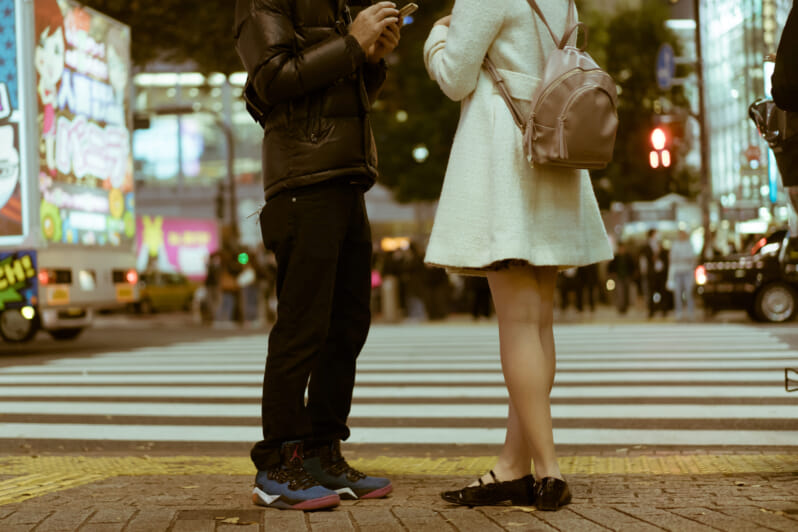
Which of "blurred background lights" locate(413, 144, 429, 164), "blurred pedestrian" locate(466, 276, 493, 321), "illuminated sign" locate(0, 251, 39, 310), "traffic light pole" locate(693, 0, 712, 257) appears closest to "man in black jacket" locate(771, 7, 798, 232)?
"illuminated sign" locate(0, 251, 39, 310)

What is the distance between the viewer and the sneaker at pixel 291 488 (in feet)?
11.3

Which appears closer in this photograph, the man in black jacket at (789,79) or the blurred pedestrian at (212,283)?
the man in black jacket at (789,79)

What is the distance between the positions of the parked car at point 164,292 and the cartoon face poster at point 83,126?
19.2m

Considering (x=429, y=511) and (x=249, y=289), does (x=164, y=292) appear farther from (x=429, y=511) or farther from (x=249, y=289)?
(x=429, y=511)

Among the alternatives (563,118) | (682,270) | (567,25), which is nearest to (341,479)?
(563,118)

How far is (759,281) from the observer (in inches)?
668

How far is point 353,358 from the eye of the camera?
385 cm

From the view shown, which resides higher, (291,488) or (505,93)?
(505,93)

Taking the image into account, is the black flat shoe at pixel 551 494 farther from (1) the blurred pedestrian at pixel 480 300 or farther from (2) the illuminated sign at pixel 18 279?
(1) the blurred pedestrian at pixel 480 300

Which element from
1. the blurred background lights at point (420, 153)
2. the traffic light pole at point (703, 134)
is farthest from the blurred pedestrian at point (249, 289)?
the blurred background lights at point (420, 153)

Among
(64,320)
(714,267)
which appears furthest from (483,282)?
(64,320)

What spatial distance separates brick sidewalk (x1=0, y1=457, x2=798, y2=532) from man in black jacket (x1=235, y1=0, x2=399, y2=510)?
0.18 metres

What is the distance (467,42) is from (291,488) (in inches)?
60.7

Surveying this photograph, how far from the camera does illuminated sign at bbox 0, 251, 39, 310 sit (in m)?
11.5
